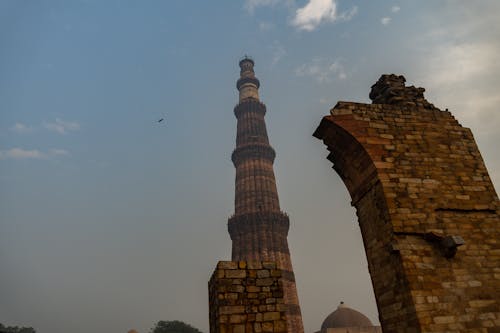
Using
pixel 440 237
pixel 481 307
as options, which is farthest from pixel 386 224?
pixel 481 307

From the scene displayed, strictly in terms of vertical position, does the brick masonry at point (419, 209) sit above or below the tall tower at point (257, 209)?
below

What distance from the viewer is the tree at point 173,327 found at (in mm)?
37625

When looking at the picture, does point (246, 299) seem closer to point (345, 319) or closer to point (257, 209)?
point (257, 209)

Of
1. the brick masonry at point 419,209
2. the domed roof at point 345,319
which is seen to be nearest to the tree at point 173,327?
the domed roof at point 345,319

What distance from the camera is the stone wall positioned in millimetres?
4578

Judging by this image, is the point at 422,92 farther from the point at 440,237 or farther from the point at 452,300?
the point at 452,300

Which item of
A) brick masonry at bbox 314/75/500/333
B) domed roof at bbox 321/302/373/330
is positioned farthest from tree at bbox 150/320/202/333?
brick masonry at bbox 314/75/500/333

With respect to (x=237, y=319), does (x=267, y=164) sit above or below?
above

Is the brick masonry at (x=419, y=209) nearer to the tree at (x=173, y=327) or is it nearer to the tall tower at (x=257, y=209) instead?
the tall tower at (x=257, y=209)

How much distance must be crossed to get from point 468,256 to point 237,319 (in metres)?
3.81

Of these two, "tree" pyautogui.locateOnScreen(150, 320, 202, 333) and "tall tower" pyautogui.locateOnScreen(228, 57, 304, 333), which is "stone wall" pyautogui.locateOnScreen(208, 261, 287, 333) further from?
"tree" pyautogui.locateOnScreen(150, 320, 202, 333)

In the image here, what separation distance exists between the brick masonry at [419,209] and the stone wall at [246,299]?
6.53ft

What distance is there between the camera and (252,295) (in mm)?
4797

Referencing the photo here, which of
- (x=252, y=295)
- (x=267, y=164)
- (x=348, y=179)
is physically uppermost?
(x=267, y=164)
